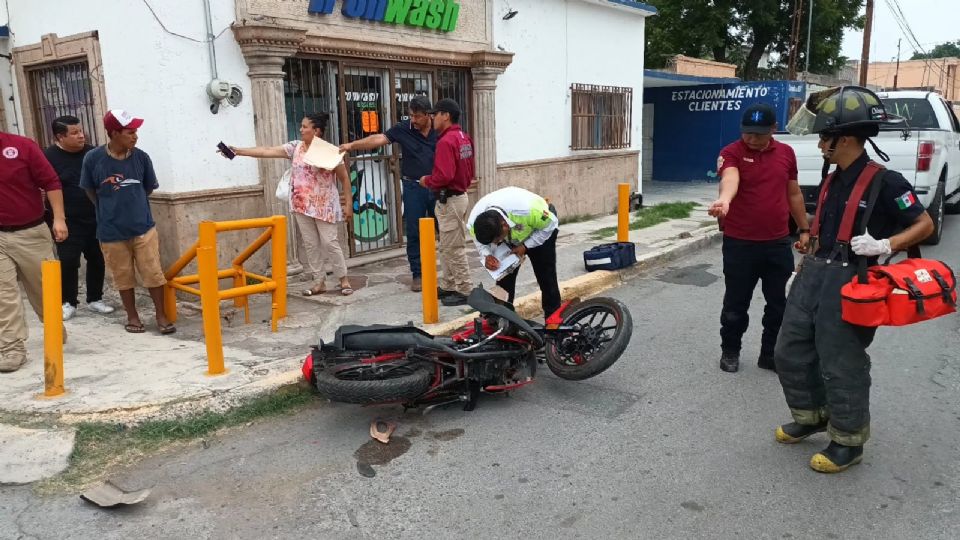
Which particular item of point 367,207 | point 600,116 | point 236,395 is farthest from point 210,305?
point 600,116

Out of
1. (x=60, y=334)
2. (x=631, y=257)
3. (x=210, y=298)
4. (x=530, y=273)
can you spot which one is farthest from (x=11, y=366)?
(x=631, y=257)

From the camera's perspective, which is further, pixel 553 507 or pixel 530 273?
pixel 530 273

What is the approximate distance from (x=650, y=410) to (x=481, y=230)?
4.94 ft

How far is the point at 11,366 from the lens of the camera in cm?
484

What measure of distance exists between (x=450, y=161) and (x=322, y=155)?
1202 millimetres

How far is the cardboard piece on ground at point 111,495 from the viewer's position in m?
3.32

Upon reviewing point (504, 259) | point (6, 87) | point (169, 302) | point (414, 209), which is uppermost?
point (6, 87)

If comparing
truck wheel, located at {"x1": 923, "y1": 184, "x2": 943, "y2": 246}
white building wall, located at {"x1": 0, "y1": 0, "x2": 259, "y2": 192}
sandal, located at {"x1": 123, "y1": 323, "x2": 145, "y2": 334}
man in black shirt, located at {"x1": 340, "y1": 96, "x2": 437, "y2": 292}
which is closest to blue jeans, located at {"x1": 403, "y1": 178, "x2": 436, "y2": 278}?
man in black shirt, located at {"x1": 340, "y1": 96, "x2": 437, "y2": 292}

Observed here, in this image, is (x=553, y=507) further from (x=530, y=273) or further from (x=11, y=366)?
(x=530, y=273)

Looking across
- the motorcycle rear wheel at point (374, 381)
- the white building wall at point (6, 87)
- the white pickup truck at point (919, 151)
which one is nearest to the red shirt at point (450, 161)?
the motorcycle rear wheel at point (374, 381)

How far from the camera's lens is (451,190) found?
6.57 meters

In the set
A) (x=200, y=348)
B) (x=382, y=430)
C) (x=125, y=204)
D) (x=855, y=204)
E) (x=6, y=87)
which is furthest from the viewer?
(x=6, y=87)

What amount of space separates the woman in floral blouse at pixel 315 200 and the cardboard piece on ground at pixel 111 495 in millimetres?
3421

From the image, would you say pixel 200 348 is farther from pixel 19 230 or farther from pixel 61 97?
pixel 61 97
